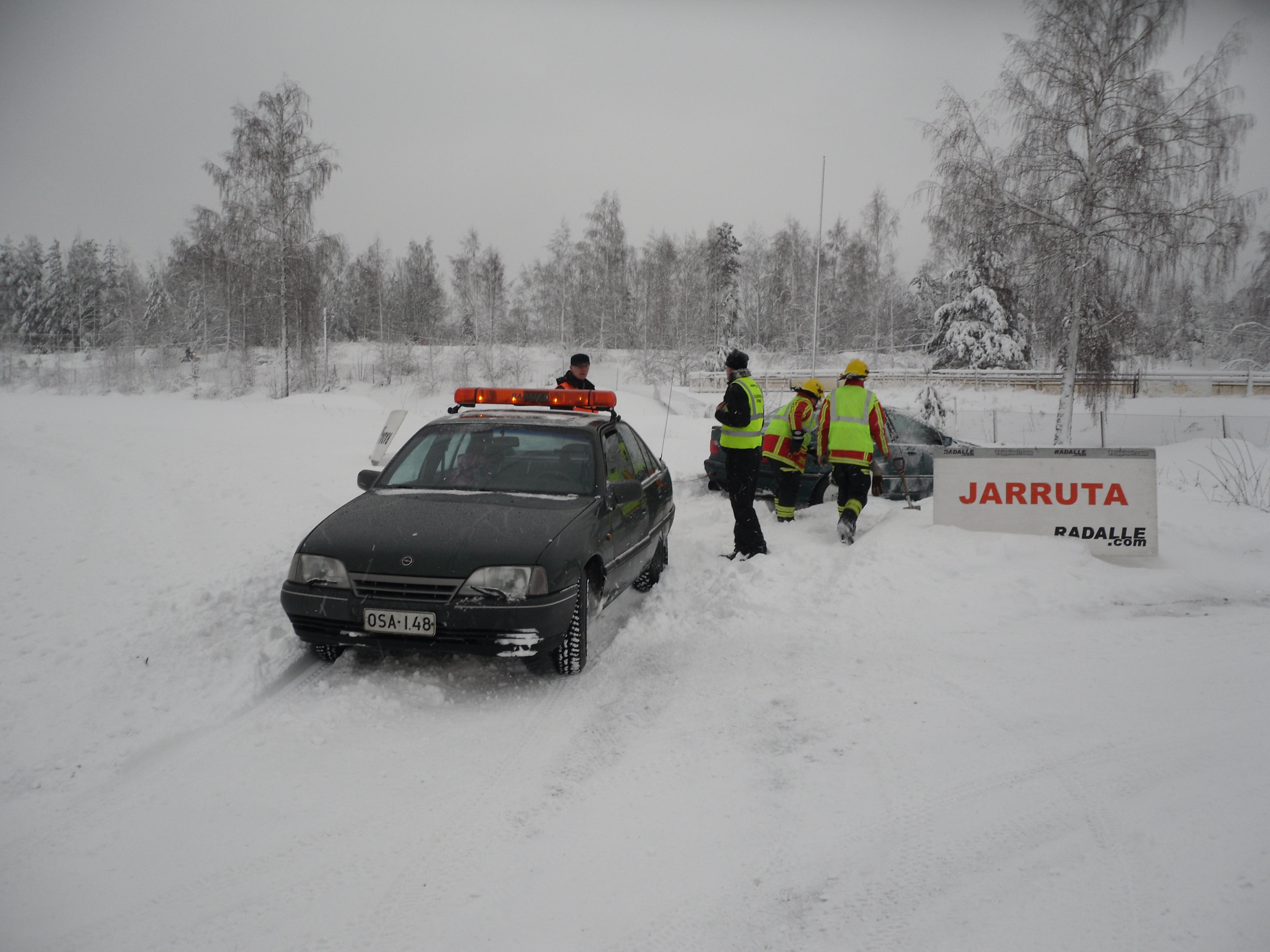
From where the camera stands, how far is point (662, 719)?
385cm

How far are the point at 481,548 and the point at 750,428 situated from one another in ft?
11.4

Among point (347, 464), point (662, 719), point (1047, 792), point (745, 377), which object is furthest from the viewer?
point (347, 464)

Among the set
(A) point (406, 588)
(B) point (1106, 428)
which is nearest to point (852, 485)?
(A) point (406, 588)

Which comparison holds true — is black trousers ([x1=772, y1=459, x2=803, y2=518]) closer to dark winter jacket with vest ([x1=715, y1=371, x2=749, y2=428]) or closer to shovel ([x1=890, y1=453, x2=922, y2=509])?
shovel ([x1=890, y1=453, x2=922, y2=509])

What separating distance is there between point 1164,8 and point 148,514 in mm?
20485

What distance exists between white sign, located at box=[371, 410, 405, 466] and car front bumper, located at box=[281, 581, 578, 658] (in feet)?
11.1

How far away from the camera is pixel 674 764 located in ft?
11.1

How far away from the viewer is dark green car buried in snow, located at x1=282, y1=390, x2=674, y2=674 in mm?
3865

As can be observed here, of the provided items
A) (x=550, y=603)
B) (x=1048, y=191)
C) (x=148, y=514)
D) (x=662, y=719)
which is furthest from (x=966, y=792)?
(x=1048, y=191)

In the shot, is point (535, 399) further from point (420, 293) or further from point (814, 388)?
point (420, 293)

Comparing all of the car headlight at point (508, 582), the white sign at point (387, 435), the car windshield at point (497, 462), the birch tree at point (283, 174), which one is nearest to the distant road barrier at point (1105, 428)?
the white sign at point (387, 435)

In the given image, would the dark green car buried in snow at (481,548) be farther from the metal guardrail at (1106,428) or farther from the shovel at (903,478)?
the metal guardrail at (1106,428)

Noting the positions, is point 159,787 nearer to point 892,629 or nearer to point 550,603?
point 550,603

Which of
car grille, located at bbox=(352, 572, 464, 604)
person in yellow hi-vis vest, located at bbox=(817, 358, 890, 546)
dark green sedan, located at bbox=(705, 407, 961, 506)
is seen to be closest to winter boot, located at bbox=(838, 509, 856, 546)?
person in yellow hi-vis vest, located at bbox=(817, 358, 890, 546)
